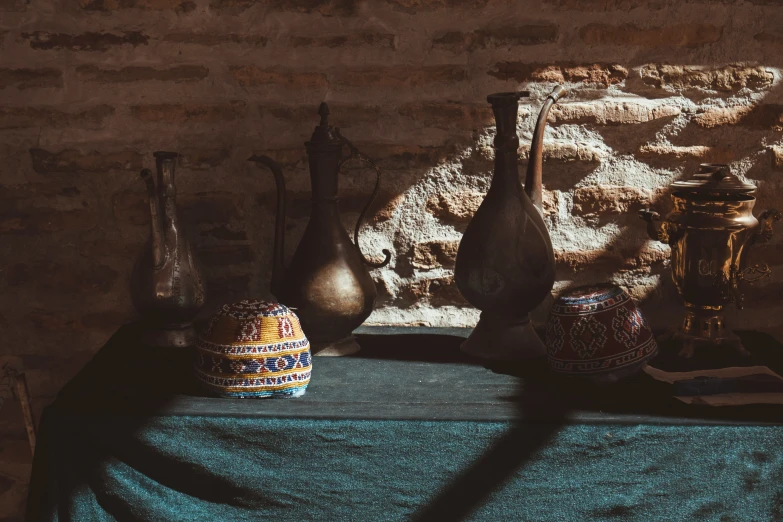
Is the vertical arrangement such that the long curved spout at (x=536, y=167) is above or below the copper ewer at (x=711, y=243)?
above

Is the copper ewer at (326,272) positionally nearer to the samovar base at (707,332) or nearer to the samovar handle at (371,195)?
the samovar handle at (371,195)

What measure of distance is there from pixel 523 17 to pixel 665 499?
1015mm

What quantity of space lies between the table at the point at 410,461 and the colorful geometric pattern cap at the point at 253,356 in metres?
0.04

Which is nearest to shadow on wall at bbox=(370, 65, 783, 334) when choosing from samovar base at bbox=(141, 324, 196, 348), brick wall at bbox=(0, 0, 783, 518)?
brick wall at bbox=(0, 0, 783, 518)

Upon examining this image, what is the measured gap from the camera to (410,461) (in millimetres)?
1329

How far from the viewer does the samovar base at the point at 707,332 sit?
1.63 m

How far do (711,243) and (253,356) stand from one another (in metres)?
0.88

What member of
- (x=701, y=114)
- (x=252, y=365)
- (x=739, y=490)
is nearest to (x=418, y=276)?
(x=252, y=365)

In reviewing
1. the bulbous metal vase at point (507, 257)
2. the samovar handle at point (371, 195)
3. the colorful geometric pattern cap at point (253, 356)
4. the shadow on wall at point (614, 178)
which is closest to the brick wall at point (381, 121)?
the shadow on wall at point (614, 178)

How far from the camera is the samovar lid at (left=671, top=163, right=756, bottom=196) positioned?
1.57 m

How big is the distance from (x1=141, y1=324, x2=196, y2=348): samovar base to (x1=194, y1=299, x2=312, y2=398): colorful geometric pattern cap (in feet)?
0.79

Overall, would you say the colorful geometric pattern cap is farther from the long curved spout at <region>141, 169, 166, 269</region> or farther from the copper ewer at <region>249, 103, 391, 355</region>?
the long curved spout at <region>141, 169, 166, 269</region>

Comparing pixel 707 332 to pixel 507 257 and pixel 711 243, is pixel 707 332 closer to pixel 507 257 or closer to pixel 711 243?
pixel 711 243

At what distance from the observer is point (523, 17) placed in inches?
70.2
